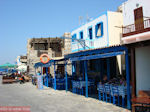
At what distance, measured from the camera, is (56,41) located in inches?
1314

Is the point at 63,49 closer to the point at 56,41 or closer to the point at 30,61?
the point at 56,41

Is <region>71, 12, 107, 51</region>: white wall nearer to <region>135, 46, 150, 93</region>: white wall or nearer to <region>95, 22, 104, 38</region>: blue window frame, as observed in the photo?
<region>95, 22, 104, 38</region>: blue window frame

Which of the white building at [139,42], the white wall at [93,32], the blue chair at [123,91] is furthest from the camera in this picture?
the white wall at [93,32]

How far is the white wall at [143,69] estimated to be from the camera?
29.6 ft

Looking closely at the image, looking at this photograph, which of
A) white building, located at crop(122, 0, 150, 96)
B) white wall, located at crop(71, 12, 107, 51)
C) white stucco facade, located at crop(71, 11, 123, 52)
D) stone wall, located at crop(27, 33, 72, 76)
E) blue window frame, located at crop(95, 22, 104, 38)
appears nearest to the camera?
white building, located at crop(122, 0, 150, 96)

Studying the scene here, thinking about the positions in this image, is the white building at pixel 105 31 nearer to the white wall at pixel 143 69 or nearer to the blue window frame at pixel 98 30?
the blue window frame at pixel 98 30

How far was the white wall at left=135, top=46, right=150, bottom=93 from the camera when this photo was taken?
29.6ft

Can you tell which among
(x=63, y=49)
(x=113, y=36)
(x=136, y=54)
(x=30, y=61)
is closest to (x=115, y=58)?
(x=113, y=36)

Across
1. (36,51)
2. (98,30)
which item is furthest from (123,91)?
(36,51)

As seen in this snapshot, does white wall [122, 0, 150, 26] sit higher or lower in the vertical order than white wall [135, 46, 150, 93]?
higher

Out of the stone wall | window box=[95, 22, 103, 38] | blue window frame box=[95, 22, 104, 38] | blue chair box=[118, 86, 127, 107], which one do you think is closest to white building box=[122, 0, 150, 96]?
blue chair box=[118, 86, 127, 107]

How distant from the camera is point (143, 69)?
29.9ft

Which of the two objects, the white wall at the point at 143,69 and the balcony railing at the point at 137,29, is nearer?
the balcony railing at the point at 137,29

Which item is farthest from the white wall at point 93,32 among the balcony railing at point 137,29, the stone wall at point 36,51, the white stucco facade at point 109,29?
the stone wall at point 36,51
